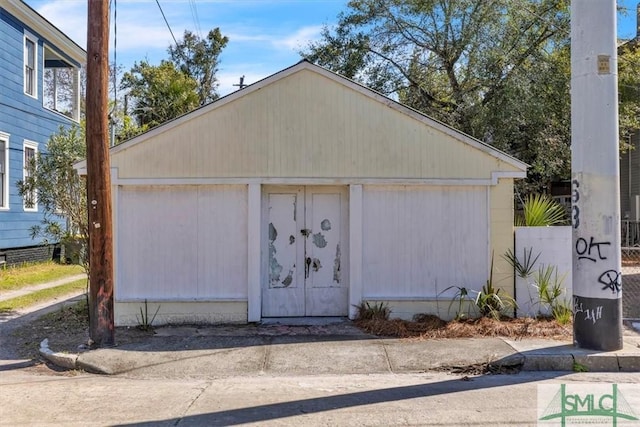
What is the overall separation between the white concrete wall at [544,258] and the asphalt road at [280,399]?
2609mm

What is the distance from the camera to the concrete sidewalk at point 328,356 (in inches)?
282

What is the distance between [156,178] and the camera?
30.8ft

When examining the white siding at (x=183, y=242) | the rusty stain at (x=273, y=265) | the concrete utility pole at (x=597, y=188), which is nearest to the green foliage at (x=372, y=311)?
the rusty stain at (x=273, y=265)

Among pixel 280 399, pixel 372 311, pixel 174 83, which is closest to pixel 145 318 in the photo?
pixel 372 311

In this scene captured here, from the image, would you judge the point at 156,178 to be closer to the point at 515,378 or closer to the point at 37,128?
the point at 515,378

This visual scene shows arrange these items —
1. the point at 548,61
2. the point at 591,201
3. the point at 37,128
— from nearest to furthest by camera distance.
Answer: the point at 591,201, the point at 548,61, the point at 37,128

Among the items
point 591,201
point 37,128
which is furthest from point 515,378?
point 37,128

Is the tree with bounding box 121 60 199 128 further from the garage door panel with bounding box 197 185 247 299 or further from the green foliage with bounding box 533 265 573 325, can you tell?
the green foliage with bounding box 533 265 573 325

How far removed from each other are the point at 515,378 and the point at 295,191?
4804 millimetres

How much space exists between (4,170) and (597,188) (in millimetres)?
15553

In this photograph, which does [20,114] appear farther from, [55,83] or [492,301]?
[492,301]

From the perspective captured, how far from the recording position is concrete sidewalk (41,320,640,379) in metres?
7.17

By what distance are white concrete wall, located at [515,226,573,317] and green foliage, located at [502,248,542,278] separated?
0.17 ft

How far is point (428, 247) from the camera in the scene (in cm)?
961
